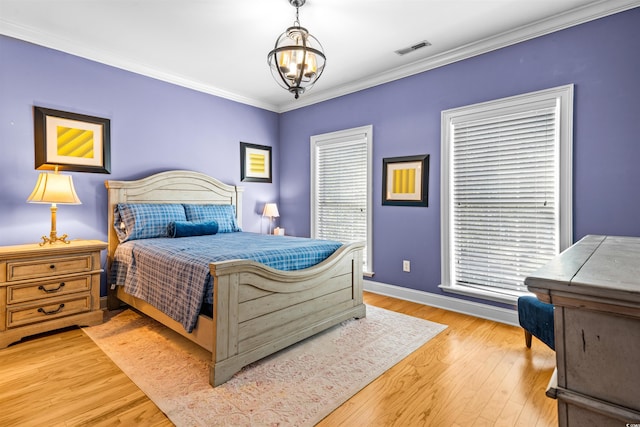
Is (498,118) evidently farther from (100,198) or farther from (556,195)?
(100,198)

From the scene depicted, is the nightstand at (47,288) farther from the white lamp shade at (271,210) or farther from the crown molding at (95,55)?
the white lamp shade at (271,210)

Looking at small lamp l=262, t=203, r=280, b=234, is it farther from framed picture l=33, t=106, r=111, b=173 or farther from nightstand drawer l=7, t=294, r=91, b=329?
nightstand drawer l=7, t=294, r=91, b=329

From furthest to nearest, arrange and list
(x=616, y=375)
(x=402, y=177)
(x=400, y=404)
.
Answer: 1. (x=402, y=177)
2. (x=400, y=404)
3. (x=616, y=375)

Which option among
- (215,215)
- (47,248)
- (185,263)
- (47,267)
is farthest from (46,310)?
(215,215)

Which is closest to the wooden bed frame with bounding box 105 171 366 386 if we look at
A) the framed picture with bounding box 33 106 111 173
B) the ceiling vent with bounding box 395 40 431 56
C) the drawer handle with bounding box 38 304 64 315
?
the framed picture with bounding box 33 106 111 173

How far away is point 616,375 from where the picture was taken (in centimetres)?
56

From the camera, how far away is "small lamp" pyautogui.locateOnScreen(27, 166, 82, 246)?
258cm

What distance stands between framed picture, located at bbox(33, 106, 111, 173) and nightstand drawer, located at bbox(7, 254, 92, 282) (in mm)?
917

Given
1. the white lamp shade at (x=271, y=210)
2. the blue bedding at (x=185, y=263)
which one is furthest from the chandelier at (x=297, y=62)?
the white lamp shade at (x=271, y=210)

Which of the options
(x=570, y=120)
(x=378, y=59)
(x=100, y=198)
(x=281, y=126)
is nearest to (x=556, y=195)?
(x=570, y=120)

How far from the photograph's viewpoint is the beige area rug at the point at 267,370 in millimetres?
1680

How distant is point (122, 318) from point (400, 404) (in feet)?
8.45

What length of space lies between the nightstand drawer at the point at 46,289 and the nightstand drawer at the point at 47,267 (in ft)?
0.22

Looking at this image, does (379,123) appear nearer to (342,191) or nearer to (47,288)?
(342,191)
